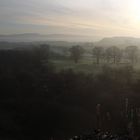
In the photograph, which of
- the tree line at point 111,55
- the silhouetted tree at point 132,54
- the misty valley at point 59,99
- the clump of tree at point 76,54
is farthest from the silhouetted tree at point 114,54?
the misty valley at point 59,99

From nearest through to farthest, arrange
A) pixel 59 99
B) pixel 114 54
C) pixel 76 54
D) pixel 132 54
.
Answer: pixel 59 99
pixel 76 54
pixel 132 54
pixel 114 54

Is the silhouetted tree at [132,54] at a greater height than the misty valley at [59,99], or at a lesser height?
greater

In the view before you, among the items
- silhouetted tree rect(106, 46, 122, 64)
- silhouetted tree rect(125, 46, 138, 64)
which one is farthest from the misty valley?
silhouetted tree rect(125, 46, 138, 64)

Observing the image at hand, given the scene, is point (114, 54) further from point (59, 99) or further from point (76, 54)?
point (59, 99)

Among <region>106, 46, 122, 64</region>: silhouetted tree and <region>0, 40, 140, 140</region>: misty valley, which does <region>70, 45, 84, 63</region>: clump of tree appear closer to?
<region>106, 46, 122, 64</region>: silhouetted tree

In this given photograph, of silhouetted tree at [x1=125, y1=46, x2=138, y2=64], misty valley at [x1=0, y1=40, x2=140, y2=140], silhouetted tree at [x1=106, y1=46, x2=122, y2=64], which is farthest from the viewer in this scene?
silhouetted tree at [x1=125, y1=46, x2=138, y2=64]

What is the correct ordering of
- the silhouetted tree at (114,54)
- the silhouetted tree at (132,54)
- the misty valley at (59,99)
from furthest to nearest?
the silhouetted tree at (132,54) < the silhouetted tree at (114,54) < the misty valley at (59,99)

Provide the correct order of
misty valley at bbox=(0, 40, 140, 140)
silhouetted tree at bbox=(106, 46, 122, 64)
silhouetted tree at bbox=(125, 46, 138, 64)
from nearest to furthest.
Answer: misty valley at bbox=(0, 40, 140, 140), silhouetted tree at bbox=(106, 46, 122, 64), silhouetted tree at bbox=(125, 46, 138, 64)

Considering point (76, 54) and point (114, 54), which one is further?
point (114, 54)

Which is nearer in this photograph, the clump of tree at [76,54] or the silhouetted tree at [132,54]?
the clump of tree at [76,54]

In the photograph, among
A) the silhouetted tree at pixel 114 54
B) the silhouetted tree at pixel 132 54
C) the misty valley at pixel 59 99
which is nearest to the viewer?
the misty valley at pixel 59 99

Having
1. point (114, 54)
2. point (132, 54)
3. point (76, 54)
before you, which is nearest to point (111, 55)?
point (114, 54)

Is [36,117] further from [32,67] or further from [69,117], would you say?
[32,67]

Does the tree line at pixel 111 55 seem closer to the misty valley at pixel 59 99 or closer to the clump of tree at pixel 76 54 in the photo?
the clump of tree at pixel 76 54
